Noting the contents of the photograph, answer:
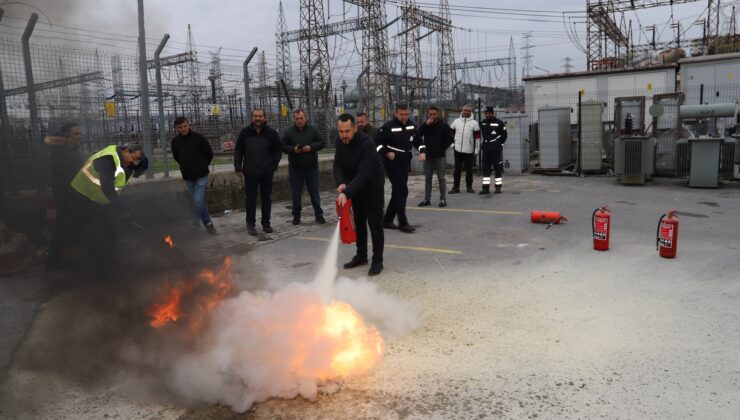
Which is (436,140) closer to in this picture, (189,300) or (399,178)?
(399,178)

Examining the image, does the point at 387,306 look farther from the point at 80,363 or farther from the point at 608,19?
the point at 608,19

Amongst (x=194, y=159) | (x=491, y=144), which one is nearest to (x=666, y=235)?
(x=491, y=144)

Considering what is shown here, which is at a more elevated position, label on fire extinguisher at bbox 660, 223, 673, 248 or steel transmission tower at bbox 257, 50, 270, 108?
steel transmission tower at bbox 257, 50, 270, 108

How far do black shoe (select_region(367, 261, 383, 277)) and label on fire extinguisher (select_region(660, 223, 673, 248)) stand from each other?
3.31 meters

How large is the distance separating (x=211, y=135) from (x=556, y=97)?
15.9 meters

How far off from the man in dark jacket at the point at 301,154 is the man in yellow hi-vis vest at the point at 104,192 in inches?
131

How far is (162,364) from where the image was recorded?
358cm

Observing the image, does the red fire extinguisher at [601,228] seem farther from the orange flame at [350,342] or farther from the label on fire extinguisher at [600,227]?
the orange flame at [350,342]

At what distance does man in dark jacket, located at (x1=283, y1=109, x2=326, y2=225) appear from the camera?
8.74m

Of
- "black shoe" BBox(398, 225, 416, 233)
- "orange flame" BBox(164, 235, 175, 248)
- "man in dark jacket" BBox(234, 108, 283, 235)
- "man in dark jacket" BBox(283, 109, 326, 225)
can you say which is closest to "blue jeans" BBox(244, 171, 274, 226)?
"man in dark jacket" BBox(234, 108, 283, 235)

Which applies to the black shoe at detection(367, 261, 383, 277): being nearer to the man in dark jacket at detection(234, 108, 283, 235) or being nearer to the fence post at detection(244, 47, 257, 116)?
the man in dark jacket at detection(234, 108, 283, 235)

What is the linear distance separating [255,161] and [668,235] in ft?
19.5

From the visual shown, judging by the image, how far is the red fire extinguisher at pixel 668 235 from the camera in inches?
229

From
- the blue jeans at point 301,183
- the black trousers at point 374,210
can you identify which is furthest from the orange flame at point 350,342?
the blue jeans at point 301,183
